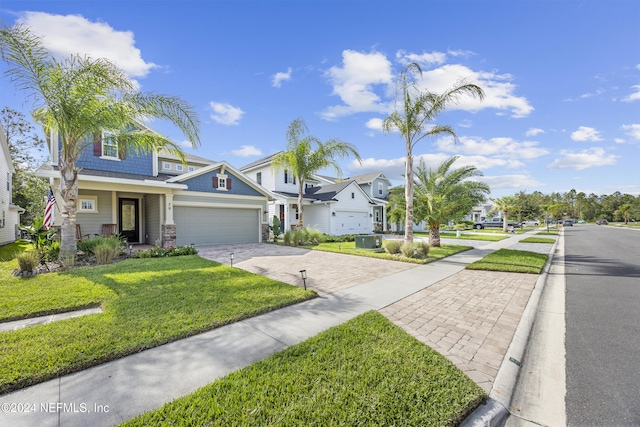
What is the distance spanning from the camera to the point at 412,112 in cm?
1209

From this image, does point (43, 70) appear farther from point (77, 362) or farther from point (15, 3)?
point (77, 362)

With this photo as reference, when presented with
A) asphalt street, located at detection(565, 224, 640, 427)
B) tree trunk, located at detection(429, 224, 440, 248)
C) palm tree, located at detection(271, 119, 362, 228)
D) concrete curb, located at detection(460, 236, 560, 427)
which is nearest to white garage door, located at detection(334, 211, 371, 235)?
palm tree, located at detection(271, 119, 362, 228)

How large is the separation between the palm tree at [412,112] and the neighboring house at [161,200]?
939 centimetres

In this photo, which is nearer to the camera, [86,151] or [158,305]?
[158,305]

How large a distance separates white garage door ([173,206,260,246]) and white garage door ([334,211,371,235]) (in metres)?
8.48

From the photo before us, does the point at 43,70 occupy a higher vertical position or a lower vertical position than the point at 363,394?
higher

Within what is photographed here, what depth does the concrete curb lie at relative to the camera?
93.9 inches

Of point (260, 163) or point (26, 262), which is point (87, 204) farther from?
point (260, 163)

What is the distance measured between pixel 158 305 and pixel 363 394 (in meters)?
4.16

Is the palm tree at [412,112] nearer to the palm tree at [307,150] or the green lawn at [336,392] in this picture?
the palm tree at [307,150]

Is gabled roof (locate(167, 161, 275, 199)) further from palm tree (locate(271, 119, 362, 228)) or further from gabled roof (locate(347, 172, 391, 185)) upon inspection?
gabled roof (locate(347, 172, 391, 185))

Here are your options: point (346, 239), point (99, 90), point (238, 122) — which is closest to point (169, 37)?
point (99, 90)

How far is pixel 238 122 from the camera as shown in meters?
15.7

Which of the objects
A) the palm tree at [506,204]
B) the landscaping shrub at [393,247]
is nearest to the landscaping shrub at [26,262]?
the landscaping shrub at [393,247]
